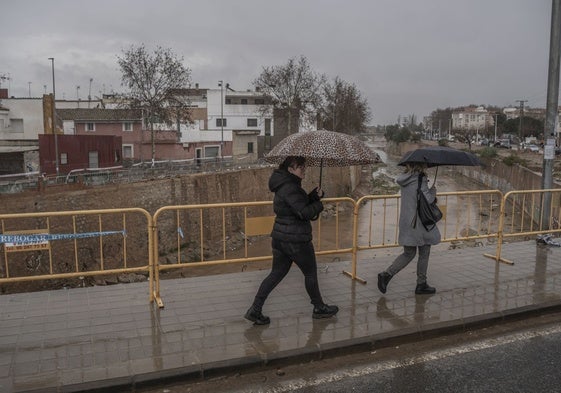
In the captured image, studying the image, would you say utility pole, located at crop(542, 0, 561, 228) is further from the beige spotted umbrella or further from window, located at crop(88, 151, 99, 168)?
window, located at crop(88, 151, 99, 168)

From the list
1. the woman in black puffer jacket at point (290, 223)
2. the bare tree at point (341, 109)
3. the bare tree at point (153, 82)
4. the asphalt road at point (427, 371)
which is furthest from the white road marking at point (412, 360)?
the bare tree at point (341, 109)

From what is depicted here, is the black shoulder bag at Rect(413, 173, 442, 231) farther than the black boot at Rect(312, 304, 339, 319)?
Yes

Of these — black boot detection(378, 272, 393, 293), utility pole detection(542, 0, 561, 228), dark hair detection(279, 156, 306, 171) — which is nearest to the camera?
dark hair detection(279, 156, 306, 171)

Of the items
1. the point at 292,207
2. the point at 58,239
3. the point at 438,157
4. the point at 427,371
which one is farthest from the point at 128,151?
the point at 427,371

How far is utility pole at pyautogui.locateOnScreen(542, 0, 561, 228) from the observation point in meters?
9.24

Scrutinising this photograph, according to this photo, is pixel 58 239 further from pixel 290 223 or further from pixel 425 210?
pixel 425 210

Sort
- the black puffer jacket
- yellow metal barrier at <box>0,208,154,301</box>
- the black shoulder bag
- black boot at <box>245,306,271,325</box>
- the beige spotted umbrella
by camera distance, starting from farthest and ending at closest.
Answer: the black shoulder bag
yellow metal barrier at <box>0,208,154,301</box>
black boot at <box>245,306,271,325</box>
the black puffer jacket
the beige spotted umbrella

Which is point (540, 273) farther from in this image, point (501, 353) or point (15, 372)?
point (15, 372)

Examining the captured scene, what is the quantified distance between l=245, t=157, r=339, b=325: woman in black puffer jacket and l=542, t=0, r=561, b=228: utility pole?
252 inches

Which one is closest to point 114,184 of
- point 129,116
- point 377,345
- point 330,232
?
point 330,232

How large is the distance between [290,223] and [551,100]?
6953mm

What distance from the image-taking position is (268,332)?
206 inches

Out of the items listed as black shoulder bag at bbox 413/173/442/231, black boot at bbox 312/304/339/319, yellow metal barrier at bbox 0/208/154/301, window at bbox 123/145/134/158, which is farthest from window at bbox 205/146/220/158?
black boot at bbox 312/304/339/319

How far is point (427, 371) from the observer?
4.61 meters
